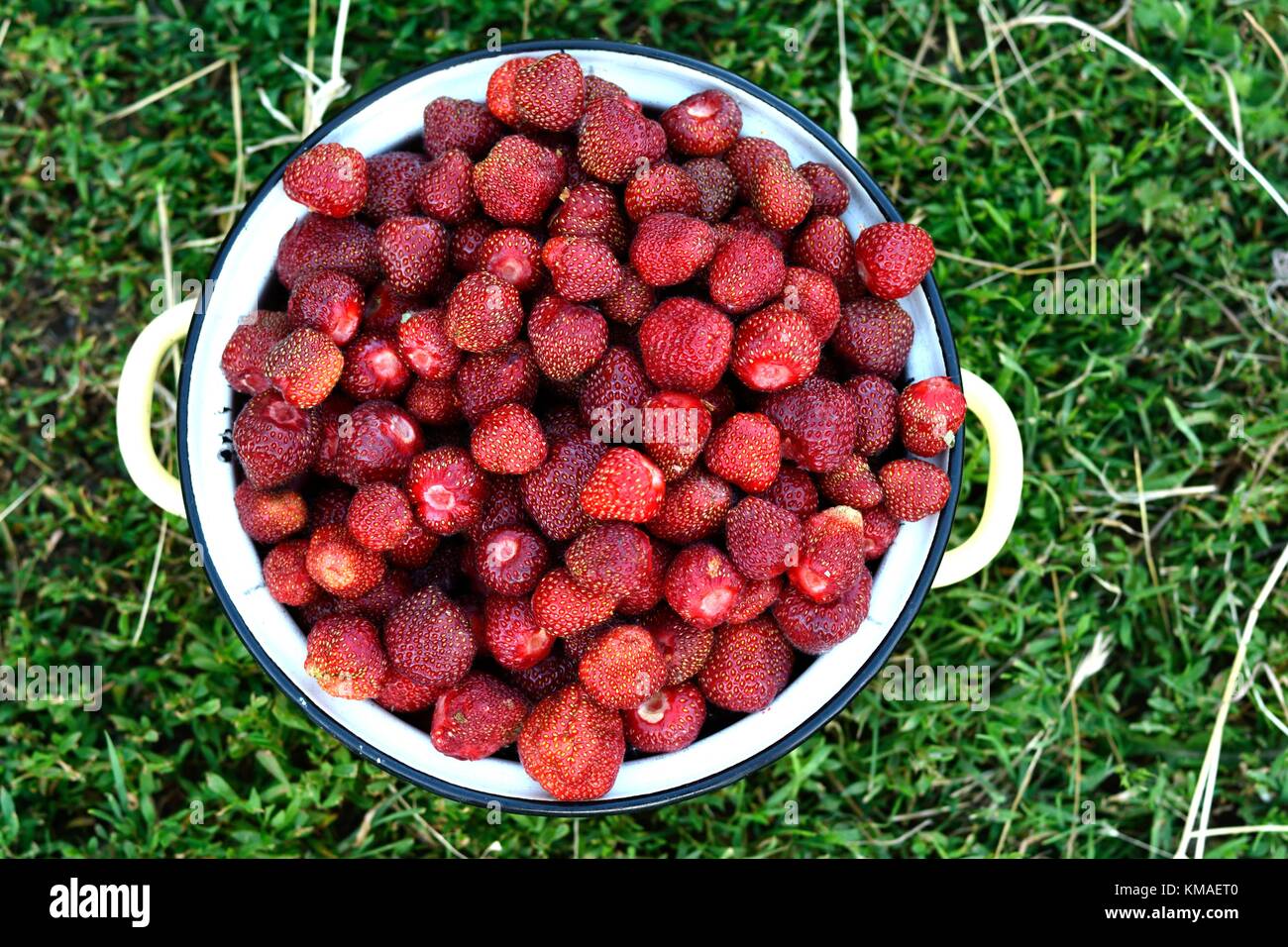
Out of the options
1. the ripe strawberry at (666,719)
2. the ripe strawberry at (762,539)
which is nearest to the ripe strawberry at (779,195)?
the ripe strawberry at (762,539)

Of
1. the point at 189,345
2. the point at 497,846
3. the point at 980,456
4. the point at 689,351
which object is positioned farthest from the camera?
the point at 980,456

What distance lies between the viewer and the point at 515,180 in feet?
4.19

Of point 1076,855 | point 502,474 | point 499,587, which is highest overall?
point 502,474

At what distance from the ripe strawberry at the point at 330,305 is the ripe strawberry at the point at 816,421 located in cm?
51

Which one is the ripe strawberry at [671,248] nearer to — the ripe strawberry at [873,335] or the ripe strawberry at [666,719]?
the ripe strawberry at [873,335]

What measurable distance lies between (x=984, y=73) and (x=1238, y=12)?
51 centimetres

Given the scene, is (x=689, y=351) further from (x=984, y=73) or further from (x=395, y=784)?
(x=984, y=73)

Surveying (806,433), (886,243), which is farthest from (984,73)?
(806,433)

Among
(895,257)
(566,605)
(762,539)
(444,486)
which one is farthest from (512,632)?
(895,257)

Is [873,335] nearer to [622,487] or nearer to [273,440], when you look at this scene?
[622,487]

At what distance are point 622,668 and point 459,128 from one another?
0.71 metres

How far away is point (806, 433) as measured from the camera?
1250 mm

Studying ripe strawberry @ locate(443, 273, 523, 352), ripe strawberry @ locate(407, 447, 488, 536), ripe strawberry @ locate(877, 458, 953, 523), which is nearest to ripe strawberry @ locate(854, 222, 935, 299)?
ripe strawberry @ locate(877, 458, 953, 523)

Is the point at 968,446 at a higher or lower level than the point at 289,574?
higher
